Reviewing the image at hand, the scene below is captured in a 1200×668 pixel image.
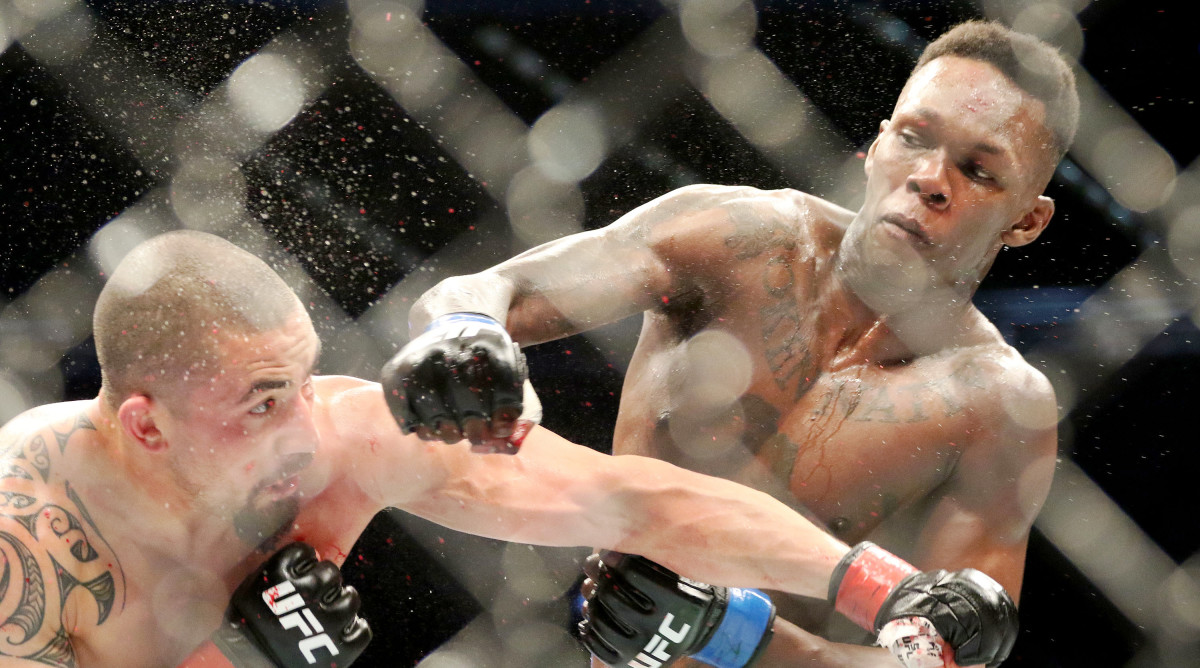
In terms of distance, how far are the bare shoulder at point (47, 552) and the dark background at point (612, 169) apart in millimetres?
1099

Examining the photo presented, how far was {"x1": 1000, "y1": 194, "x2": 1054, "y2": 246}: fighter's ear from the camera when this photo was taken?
75.4 inches

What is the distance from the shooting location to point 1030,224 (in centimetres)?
193

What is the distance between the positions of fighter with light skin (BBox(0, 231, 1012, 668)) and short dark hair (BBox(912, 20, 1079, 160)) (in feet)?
2.70

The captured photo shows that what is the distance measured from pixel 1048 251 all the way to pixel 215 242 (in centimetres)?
191

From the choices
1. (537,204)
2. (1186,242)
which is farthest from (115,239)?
(1186,242)

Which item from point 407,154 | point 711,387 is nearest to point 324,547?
point 711,387

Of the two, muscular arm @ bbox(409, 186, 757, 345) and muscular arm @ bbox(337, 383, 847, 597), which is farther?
muscular arm @ bbox(409, 186, 757, 345)

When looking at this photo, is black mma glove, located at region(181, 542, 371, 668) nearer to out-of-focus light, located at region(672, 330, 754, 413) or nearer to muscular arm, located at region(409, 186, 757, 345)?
muscular arm, located at region(409, 186, 757, 345)

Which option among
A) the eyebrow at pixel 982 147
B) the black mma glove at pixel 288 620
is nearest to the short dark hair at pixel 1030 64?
the eyebrow at pixel 982 147

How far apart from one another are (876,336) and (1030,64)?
1.70 ft

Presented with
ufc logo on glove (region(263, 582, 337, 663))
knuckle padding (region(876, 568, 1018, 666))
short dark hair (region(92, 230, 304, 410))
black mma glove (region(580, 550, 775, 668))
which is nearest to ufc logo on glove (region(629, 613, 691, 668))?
black mma glove (region(580, 550, 775, 668))

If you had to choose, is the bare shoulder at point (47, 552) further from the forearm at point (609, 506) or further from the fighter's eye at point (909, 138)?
the fighter's eye at point (909, 138)

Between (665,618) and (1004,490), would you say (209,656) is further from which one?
(1004,490)

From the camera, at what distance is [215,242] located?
1524 mm
